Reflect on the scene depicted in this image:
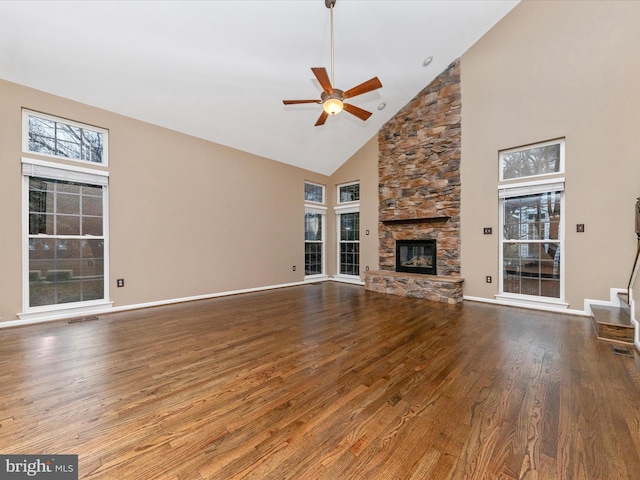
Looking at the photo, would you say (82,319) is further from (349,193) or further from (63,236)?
(349,193)

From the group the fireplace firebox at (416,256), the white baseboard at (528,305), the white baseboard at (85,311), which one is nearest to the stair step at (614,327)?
the white baseboard at (528,305)

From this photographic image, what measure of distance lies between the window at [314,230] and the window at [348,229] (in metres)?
0.48

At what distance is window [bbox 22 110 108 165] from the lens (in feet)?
11.6

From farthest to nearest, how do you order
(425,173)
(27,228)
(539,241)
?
1. (425,173)
2. (539,241)
3. (27,228)

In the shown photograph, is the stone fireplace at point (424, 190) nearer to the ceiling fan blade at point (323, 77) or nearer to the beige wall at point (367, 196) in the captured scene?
the beige wall at point (367, 196)

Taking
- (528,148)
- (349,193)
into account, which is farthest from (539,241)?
(349,193)

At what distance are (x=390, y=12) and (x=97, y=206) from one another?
5165 millimetres

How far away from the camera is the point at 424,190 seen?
5.63m

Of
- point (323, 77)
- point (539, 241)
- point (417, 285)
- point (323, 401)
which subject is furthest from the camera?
point (417, 285)

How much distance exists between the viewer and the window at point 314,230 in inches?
278

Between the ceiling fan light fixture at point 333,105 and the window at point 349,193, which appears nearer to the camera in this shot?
the ceiling fan light fixture at point 333,105

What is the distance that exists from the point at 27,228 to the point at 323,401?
4410 mm

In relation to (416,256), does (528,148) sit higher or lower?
higher

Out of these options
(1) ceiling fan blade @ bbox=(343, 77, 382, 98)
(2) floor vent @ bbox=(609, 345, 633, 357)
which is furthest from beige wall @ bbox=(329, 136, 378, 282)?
(2) floor vent @ bbox=(609, 345, 633, 357)
